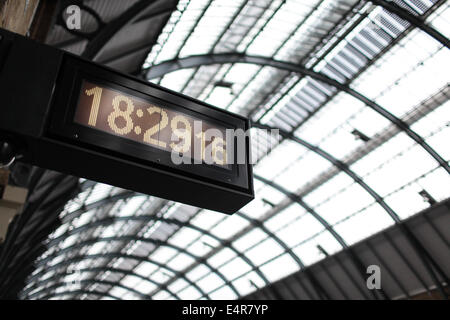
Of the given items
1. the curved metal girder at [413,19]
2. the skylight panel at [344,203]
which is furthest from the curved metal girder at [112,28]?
the skylight panel at [344,203]

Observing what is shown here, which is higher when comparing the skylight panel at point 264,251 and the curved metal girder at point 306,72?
the curved metal girder at point 306,72

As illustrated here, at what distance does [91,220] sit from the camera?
32.5 metres

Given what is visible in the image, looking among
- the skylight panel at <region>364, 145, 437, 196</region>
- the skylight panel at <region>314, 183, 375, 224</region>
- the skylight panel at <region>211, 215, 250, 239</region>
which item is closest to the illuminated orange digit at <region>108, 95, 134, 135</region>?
the skylight panel at <region>364, 145, 437, 196</region>

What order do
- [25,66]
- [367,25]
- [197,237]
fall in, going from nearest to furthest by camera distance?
[25,66]
[367,25]
[197,237]

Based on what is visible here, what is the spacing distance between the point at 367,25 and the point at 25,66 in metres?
17.0

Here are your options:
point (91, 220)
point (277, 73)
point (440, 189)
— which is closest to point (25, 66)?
point (277, 73)

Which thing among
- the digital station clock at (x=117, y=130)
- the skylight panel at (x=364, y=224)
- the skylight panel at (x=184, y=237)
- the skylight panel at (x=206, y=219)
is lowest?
the digital station clock at (x=117, y=130)

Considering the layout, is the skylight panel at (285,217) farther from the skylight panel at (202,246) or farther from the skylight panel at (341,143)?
the skylight panel at (202,246)

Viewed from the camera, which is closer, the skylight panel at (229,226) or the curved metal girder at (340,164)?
the curved metal girder at (340,164)

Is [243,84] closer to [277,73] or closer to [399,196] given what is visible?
[277,73]

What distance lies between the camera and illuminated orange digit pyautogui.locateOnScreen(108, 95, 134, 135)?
3.62m

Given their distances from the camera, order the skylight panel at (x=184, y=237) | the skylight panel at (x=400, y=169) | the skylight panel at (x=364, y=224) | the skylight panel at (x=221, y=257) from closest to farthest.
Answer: the skylight panel at (x=400, y=169) < the skylight panel at (x=364, y=224) < the skylight panel at (x=184, y=237) < the skylight panel at (x=221, y=257)

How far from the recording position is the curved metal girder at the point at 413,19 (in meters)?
16.4

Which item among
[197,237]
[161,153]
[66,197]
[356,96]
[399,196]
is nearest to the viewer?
[161,153]
